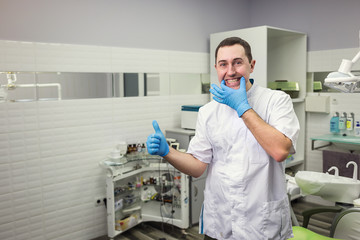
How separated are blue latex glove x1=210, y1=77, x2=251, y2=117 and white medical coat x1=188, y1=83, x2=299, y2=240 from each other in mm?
104

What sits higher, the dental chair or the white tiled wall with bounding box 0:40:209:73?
the white tiled wall with bounding box 0:40:209:73

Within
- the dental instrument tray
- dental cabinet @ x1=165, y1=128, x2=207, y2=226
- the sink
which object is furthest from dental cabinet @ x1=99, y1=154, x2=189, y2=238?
the dental instrument tray

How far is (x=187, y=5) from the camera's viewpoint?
3809mm

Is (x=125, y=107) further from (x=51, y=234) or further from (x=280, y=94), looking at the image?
(x=280, y=94)

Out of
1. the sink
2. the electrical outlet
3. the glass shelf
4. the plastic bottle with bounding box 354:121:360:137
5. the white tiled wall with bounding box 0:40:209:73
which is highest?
the white tiled wall with bounding box 0:40:209:73

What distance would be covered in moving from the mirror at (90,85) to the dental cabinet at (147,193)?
2.23 feet

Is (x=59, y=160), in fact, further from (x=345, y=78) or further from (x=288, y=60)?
(x=288, y=60)

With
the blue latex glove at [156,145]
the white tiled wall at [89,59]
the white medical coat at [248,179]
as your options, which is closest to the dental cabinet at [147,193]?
the white tiled wall at [89,59]

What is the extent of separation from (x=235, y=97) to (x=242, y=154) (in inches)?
10.5

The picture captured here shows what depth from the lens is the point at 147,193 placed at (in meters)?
3.39

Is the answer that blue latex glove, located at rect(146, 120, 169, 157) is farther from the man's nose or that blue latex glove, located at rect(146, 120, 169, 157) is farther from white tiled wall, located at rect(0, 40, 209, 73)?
white tiled wall, located at rect(0, 40, 209, 73)

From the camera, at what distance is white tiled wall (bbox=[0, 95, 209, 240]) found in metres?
2.68

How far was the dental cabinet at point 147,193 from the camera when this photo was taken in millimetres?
3086

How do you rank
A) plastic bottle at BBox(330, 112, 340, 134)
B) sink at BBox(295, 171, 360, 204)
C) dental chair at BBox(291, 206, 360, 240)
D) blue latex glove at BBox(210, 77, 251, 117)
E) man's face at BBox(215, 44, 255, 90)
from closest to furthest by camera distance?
1. blue latex glove at BBox(210, 77, 251, 117)
2. man's face at BBox(215, 44, 255, 90)
3. dental chair at BBox(291, 206, 360, 240)
4. sink at BBox(295, 171, 360, 204)
5. plastic bottle at BBox(330, 112, 340, 134)
